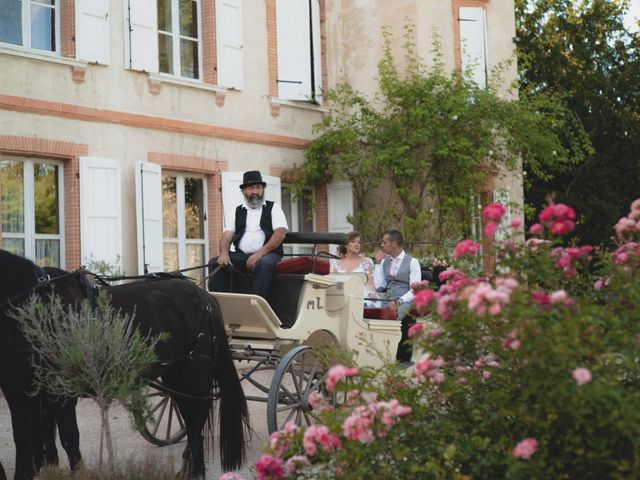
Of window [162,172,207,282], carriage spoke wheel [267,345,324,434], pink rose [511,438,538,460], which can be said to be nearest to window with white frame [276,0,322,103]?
window [162,172,207,282]

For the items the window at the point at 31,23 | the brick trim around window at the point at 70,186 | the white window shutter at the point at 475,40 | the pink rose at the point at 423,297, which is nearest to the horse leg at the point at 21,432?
the pink rose at the point at 423,297

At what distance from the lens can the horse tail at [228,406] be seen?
6.38 m

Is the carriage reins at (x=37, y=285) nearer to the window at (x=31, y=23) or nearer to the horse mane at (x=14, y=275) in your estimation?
the horse mane at (x=14, y=275)

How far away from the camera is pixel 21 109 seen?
480 inches

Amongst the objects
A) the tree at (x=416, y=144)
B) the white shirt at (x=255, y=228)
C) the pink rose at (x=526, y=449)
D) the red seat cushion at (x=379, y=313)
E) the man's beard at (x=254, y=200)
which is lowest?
the pink rose at (x=526, y=449)

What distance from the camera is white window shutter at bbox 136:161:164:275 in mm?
13234

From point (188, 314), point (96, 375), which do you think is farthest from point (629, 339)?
point (188, 314)

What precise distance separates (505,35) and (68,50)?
29.5 ft

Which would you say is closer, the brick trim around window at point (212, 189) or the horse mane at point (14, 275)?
the horse mane at point (14, 275)

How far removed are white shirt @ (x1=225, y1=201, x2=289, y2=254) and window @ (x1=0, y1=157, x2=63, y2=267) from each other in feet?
15.9

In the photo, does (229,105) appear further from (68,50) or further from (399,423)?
(399,423)

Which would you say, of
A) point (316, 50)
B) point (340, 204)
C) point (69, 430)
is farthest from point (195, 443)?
point (316, 50)

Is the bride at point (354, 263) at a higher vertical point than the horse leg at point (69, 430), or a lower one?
higher

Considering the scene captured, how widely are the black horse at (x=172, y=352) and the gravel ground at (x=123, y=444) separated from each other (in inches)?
10.3
